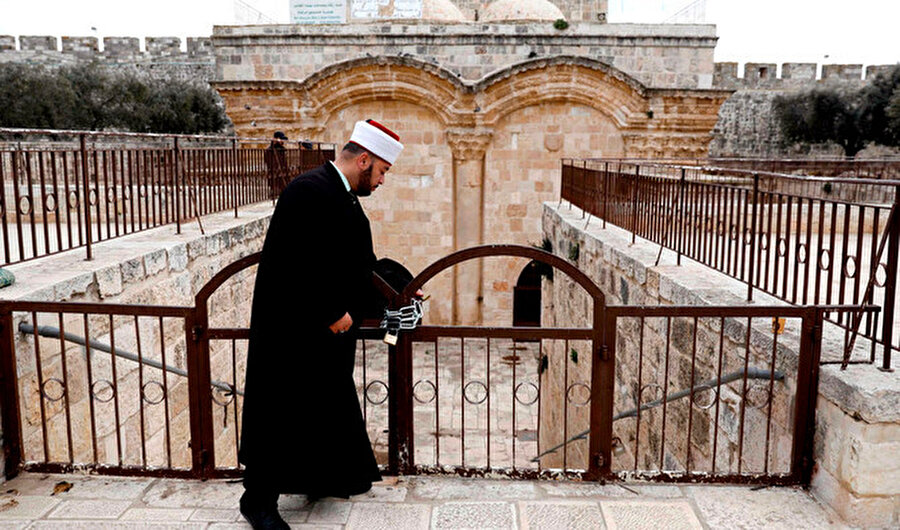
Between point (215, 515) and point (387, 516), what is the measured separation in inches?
30.0

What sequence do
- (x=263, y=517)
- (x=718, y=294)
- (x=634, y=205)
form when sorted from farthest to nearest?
(x=634, y=205), (x=718, y=294), (x=263, y=517)

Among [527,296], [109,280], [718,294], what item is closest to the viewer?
[718,294]

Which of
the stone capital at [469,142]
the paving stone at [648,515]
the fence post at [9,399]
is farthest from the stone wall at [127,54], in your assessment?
the paving stone at [648,515]

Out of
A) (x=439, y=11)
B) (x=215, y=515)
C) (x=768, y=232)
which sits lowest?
(x=215, y=515)

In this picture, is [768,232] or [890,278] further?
[768,232]

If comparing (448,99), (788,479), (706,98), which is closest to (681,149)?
(706,98)

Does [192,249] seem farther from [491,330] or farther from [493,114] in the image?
Result: [493,114]

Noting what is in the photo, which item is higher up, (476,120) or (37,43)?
(37,43)

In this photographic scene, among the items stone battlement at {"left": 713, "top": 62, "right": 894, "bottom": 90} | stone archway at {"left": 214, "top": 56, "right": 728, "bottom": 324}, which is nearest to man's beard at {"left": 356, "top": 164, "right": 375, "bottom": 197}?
stone archway at {"left": 214, "top": 56, "right": 728, "bottom": 324}

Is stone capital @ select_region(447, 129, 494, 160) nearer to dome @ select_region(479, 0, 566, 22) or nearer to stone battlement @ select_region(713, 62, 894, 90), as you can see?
dome @ select_region(479, 0, 566, 22)

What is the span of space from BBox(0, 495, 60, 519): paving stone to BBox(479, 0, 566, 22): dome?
17297 millimetres

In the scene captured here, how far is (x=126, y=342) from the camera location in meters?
5.22

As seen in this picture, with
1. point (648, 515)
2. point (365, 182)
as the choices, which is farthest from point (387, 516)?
point (365, 182)

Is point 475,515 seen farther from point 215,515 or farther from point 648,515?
point 215,515
